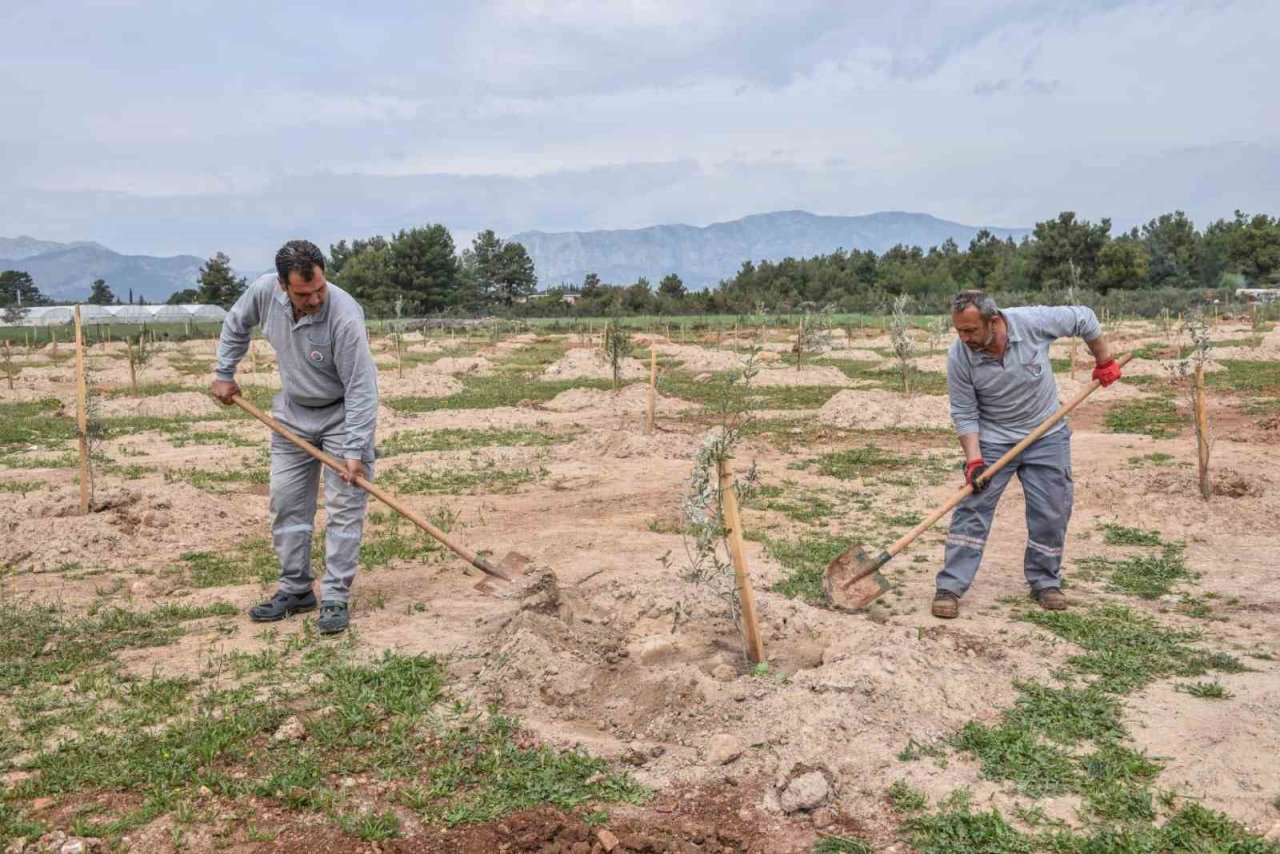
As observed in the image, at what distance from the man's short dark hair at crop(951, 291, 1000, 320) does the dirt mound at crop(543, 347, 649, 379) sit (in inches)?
642

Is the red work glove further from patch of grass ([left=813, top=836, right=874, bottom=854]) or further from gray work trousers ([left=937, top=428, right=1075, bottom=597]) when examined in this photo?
patch of grass ([left=813, top=836, right=874, bottom=854])

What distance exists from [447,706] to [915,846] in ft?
6.40

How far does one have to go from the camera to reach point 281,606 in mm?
5090

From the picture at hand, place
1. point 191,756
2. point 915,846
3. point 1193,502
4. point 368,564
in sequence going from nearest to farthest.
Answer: point 915,846 → point 191,756 → point 368,564 → point 1193,502

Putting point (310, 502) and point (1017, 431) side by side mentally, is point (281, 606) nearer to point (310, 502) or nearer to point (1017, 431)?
point (310, 502)

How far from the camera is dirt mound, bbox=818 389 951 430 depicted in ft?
43.2

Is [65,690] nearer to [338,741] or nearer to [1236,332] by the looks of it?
[338,741]

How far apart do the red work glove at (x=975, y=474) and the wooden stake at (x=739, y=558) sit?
5.30 ft

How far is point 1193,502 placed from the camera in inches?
286

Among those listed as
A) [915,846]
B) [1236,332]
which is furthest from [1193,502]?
[1236,332]

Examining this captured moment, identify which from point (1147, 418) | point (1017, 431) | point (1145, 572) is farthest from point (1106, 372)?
point (1147, 418)

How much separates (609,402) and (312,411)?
10.8 m

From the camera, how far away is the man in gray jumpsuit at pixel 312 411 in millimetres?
4863

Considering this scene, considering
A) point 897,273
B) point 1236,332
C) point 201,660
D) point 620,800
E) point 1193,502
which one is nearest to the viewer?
point 620,800
